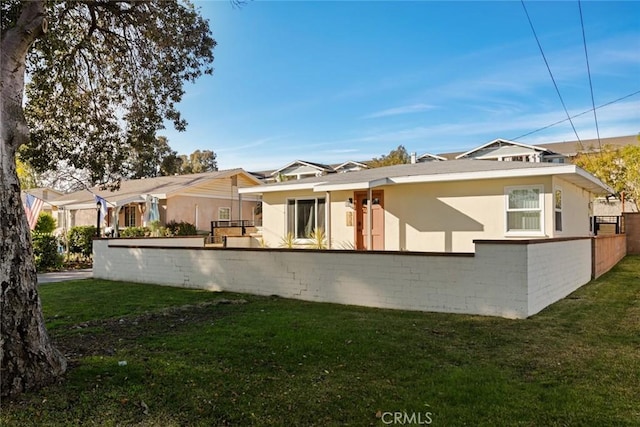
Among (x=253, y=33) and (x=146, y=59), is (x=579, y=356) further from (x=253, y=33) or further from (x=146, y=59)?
(x=253, y=33)

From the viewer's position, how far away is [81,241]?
62.1 feet

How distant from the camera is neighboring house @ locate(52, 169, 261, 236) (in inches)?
941

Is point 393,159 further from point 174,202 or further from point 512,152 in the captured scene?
point 174,202

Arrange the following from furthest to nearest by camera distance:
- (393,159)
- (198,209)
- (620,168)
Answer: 1. (393,159)
2. (198,209)
3. (620,168)

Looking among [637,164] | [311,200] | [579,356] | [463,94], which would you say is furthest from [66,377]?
[637,164]

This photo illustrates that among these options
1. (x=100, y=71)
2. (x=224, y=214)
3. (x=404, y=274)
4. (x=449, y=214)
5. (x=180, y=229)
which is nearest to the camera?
(x=404, y=274)

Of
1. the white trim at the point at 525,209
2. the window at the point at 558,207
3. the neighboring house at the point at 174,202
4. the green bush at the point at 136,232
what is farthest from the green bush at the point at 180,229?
the window at the point at 558,207

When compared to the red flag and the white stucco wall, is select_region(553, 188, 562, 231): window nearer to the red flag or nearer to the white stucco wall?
the white stucco wall

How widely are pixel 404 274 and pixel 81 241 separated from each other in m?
16.8

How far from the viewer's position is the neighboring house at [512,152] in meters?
29.2

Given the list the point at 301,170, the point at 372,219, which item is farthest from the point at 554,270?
the point at 301,170

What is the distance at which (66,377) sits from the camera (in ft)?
12.7

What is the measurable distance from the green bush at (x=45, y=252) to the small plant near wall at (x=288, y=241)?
8.44 metres

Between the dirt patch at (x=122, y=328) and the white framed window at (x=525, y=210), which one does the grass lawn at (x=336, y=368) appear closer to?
the dirt patch at (x=122, y=328)
